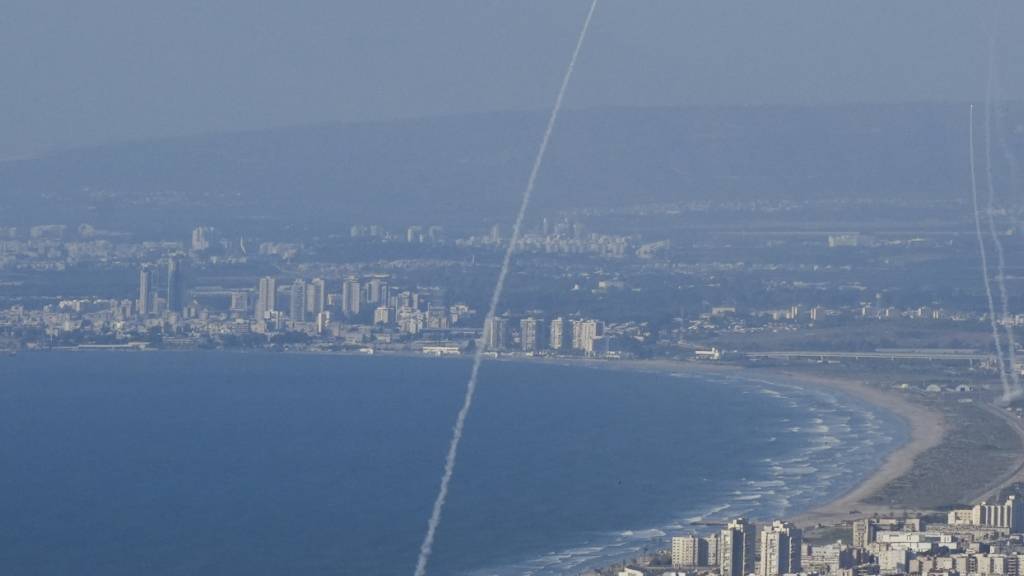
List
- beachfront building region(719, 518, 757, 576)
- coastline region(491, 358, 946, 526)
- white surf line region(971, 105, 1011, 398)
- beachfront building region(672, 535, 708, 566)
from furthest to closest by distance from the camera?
white surf line region(971, 105, 1011, 398) → coastline region(491, 358, 946, 526) → beachfront building region(672, 535, 708, 566) → beachfront building region(719, 518, 757, 576)

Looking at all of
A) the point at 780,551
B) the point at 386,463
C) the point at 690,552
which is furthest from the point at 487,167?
the point at 780,551

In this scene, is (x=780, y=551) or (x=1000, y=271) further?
(x=1000, y=271)

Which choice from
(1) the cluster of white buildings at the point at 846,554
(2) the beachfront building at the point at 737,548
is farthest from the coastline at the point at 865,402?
(2) the beachfront building at the point at 737,548

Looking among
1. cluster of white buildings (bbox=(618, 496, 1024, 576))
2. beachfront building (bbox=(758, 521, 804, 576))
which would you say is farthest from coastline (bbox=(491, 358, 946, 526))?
beachfront building (bbox=(758, 521, 804, 576))

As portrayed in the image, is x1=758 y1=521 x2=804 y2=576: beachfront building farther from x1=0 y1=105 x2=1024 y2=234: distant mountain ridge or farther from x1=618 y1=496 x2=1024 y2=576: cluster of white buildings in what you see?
x1=0 y1=105 x2=1024 y2=234: distant mountain ridge

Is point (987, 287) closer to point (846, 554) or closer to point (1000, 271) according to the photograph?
point (1000, 271)
